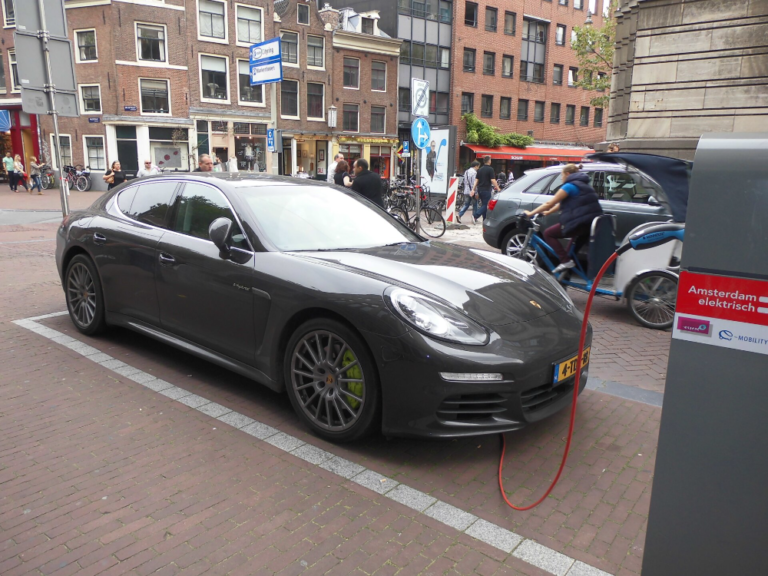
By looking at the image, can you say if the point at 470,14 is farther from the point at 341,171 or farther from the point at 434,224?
the point at 341,171

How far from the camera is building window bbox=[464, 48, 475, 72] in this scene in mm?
45312

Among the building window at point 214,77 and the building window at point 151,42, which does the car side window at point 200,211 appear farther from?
the building window at point 214,77

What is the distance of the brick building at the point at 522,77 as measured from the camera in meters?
45.3

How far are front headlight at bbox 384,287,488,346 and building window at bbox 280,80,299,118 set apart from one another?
36.4m

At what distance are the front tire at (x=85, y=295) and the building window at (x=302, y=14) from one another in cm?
3599

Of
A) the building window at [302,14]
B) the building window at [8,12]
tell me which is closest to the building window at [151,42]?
the building window at [8,12]

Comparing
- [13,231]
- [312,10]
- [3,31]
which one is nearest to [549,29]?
[312,10]

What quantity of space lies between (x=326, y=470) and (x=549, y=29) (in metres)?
54.0

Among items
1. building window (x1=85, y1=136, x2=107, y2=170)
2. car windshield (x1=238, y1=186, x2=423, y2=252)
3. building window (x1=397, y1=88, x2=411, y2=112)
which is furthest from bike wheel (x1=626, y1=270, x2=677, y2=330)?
building window (x1=397, y1=88, x2=411, y2=112)

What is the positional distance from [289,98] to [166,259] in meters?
35.6

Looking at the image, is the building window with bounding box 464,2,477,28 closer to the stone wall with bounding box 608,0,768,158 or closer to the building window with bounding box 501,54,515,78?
the building window with bounding box 501,54,515,78

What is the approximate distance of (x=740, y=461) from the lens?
6.01ft

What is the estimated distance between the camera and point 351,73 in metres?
40.7

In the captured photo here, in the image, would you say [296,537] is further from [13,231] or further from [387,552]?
[13,231]
